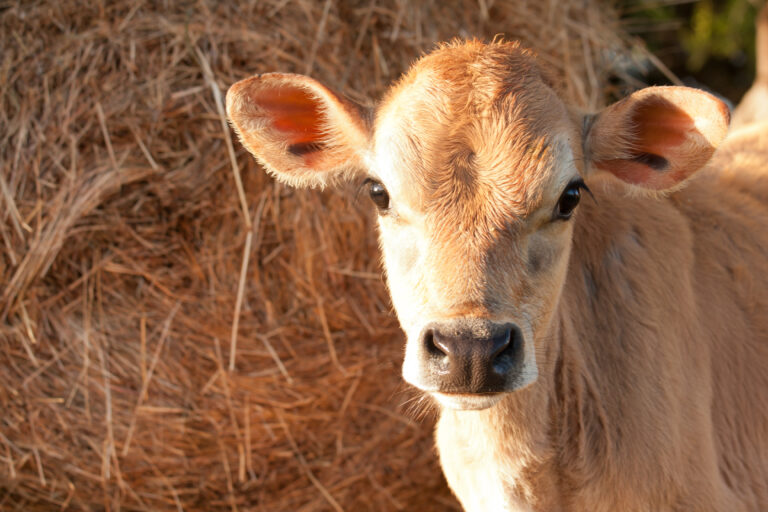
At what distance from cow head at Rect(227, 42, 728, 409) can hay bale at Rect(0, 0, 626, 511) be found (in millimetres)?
1298

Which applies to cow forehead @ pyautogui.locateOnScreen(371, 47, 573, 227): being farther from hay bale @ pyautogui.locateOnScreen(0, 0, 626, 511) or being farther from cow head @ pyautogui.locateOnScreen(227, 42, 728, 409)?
hay bale @ pyautogui.locateOnScreen(0, 0, 626, 511)

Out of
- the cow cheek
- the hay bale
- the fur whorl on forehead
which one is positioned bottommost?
the hay bale

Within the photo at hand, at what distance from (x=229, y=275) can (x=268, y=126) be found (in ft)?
4.79

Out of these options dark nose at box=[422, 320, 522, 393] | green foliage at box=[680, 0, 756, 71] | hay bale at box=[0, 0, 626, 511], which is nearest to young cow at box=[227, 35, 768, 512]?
dark nose at box=[422, 320, 522, 393]

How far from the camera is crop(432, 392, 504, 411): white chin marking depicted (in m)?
2.39

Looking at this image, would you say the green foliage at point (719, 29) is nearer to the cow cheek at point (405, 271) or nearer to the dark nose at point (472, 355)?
the cow cheek at point (405, 271)

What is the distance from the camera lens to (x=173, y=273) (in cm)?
431

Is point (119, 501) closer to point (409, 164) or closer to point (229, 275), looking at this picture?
point (229, 275)

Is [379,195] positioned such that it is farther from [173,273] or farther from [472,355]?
[173,273]

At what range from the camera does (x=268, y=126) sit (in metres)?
3.08

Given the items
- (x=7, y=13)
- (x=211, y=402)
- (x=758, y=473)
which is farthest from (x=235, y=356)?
(x=758, y=473)

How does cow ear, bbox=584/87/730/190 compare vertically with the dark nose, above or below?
above

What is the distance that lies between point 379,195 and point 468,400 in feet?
2.72

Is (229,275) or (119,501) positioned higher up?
(229,275)
